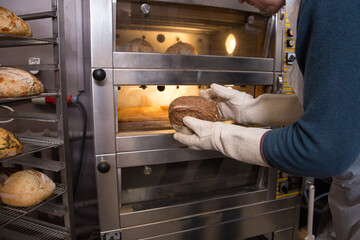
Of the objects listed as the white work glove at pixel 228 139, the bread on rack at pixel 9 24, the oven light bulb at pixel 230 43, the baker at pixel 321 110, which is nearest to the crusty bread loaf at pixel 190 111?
the white work glove at pixel 228 139

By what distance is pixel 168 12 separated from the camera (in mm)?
1084

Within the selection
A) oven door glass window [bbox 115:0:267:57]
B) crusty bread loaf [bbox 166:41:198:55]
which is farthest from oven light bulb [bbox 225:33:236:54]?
crusty bread loaf [bbox 166:41:198:55]

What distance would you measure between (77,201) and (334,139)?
1.54 metres

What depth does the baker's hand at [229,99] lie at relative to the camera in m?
1.02

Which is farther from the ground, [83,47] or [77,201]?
[83,47]

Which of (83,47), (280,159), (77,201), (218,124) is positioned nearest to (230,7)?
(218,124)

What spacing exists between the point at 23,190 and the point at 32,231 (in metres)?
0.36

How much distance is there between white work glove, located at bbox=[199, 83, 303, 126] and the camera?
0.99m

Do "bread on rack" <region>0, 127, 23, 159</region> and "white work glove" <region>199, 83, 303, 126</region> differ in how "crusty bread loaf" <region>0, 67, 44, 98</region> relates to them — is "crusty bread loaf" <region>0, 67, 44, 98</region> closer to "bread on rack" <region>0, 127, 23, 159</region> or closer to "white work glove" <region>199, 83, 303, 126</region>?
"bread on rack" <region>0, 127, 23, 159</region>

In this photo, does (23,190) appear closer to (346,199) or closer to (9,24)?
(9,24)

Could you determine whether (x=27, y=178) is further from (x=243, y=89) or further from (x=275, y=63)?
(x=275, y=63)

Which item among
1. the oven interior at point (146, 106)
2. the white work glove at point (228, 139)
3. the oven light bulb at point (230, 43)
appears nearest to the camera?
the white work glove at point (228, 139)

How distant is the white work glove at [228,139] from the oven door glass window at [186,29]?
1.59ft

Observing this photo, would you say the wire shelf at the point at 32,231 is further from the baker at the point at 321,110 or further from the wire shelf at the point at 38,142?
the baker at the point at 321,110
